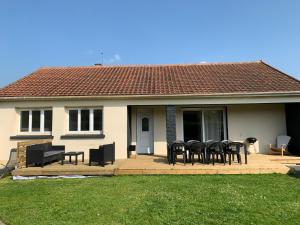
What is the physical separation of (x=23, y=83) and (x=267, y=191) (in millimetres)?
13630

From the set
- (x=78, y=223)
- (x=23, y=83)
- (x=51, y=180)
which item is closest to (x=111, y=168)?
(x=51, y=180)

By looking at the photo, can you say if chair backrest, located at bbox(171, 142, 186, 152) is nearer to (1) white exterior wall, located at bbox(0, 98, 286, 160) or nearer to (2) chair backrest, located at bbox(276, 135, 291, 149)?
(1) white exterior wall, located at bbox(0, 98, 286, 160)

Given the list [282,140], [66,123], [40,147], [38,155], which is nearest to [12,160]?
[40,147]

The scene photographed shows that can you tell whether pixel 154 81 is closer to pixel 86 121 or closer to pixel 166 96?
pixel 166 96

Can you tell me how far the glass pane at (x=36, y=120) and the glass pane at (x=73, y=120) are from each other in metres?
1.59

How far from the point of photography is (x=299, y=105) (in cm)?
1280

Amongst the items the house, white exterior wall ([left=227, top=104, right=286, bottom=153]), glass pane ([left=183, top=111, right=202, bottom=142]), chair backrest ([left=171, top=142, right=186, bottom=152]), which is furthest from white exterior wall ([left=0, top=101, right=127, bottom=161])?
white exterior wall ([left=227, top=104, right=286, bottom=153])

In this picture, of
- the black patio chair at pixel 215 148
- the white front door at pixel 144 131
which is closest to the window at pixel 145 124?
the white front door at pixel 144 131

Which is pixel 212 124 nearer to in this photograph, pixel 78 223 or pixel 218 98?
pixel 218 98

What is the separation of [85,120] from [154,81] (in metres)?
4.44

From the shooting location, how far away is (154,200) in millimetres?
6551

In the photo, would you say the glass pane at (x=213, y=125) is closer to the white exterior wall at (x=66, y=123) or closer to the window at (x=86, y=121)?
the white exterior wall at (x=66, y=123)

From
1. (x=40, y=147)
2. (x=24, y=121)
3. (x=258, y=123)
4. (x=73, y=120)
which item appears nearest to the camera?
(x=40, y=147)

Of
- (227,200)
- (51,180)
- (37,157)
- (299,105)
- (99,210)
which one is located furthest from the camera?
(299,105)
